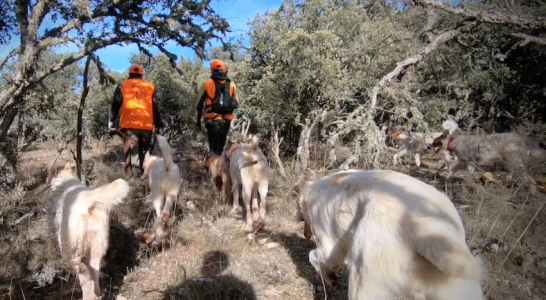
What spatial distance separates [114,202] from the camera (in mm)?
3021

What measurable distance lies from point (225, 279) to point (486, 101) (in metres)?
10.5

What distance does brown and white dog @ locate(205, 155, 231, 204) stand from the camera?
6285 mm

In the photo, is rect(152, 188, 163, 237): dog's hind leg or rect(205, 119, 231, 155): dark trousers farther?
rect(205, 119, 231, 155): dark trousers

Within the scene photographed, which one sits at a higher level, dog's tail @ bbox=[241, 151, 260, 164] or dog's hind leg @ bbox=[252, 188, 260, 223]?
dog's tail @ bbox=[241, 151, 260, 164]

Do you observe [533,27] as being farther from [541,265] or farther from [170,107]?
[170,107]

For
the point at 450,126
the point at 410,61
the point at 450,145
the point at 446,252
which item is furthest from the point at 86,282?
the point at 450,126

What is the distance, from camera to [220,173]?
21.4 feet

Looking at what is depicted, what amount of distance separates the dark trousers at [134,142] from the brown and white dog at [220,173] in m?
1.22

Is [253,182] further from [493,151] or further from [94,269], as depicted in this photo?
[493,151]

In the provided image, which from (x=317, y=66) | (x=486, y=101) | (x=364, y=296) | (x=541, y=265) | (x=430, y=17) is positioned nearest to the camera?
(x=364, y=296)

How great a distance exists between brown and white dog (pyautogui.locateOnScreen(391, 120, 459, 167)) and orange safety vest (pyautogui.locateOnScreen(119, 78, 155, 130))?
4338 mm

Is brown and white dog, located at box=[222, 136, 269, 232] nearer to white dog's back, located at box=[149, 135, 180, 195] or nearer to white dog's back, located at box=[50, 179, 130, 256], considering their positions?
white dog's back, located at box=[149, 135, 180, 195]

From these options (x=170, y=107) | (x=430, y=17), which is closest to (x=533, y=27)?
(x=430, y=17)

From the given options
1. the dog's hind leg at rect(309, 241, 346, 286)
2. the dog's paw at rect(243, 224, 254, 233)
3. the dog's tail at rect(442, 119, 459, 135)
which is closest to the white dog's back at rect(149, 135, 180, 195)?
the dog's paw at rect(243, 224, 254, 233)
